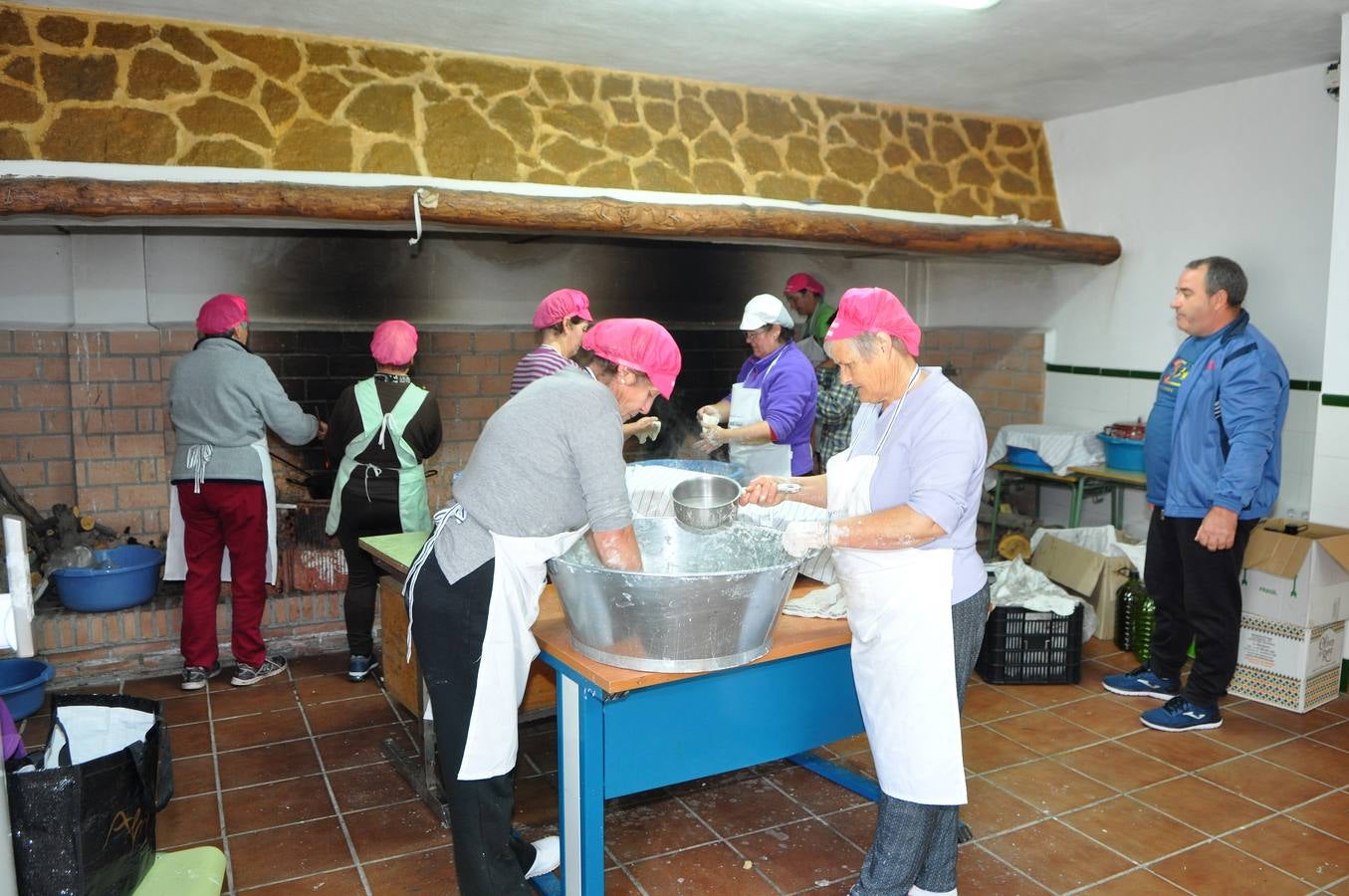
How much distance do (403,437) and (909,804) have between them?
262 centimetres

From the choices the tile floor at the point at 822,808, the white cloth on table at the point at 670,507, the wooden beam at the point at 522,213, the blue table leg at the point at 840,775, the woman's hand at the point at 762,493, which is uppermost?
the wooden beam at the point at 522,213

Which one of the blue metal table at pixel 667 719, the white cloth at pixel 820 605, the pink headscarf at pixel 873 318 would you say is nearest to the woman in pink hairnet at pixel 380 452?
the blue metal table at pixel 667 719

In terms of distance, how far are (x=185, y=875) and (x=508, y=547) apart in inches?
37.9

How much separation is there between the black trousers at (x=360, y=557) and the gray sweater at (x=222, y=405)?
42cm

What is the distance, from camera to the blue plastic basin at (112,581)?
435 centimetres

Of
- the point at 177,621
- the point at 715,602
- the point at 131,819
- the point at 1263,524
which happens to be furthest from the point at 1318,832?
the point at 177,621

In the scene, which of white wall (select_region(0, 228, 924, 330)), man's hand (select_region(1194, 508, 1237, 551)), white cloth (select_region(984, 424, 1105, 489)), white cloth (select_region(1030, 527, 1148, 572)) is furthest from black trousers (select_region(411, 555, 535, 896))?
white cloth (select_region(984, 424, 1105, 489))

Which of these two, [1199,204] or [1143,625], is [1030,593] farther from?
[1199,204]

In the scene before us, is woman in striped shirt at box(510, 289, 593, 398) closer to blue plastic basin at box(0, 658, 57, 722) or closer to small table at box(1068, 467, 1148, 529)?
blue plastic basin at box(0, 658, 57, 722)

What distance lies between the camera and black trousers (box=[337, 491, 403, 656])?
4352 mm

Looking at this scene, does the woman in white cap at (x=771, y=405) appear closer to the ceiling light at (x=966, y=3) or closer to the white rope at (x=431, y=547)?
the ceiling light at (x=966, y=3)

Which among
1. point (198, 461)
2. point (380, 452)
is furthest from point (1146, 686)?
point (198, 461)

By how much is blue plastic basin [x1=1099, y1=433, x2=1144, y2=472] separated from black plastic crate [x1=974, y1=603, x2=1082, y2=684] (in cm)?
152

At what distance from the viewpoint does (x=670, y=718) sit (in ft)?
8.66
